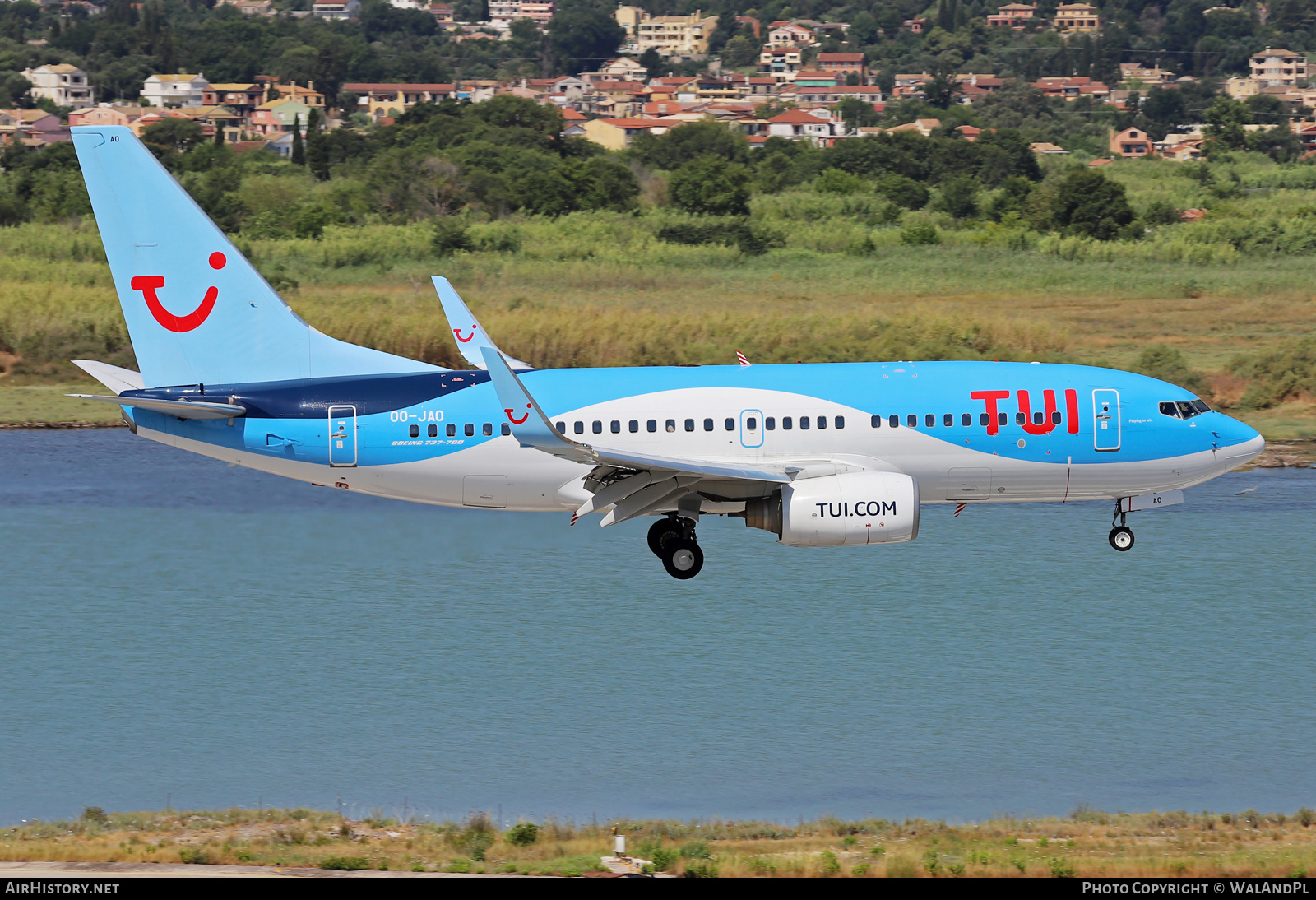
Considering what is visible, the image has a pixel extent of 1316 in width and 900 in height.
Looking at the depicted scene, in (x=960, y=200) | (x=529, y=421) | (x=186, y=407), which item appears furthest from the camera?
(x=960, y=200)

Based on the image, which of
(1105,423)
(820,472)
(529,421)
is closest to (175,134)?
(820,472)

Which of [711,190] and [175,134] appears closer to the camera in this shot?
[711,190]

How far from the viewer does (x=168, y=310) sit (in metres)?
37.0

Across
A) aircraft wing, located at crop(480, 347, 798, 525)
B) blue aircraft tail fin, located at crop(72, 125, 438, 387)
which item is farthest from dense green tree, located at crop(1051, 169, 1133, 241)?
blue aircraft tail fin, located at crop(72, 125, 438, 387)

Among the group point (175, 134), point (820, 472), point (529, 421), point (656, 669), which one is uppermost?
point (175, 134)

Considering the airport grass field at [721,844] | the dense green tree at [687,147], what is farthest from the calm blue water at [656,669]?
the dense green tree at [687,147]

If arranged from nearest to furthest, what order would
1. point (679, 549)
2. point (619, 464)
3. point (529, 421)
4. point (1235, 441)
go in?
point (529, 421) < point (619, 464) < point (679, 549) < point (1235, 441)

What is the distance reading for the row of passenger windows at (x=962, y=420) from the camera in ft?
121

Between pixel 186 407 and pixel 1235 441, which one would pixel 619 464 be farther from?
pixel 1235 441

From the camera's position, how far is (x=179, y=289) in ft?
121

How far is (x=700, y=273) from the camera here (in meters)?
97.6

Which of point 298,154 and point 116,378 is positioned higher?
point 116,378

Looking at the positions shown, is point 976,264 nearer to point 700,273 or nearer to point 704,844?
point 700,273

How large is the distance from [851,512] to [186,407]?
47.8 feet
